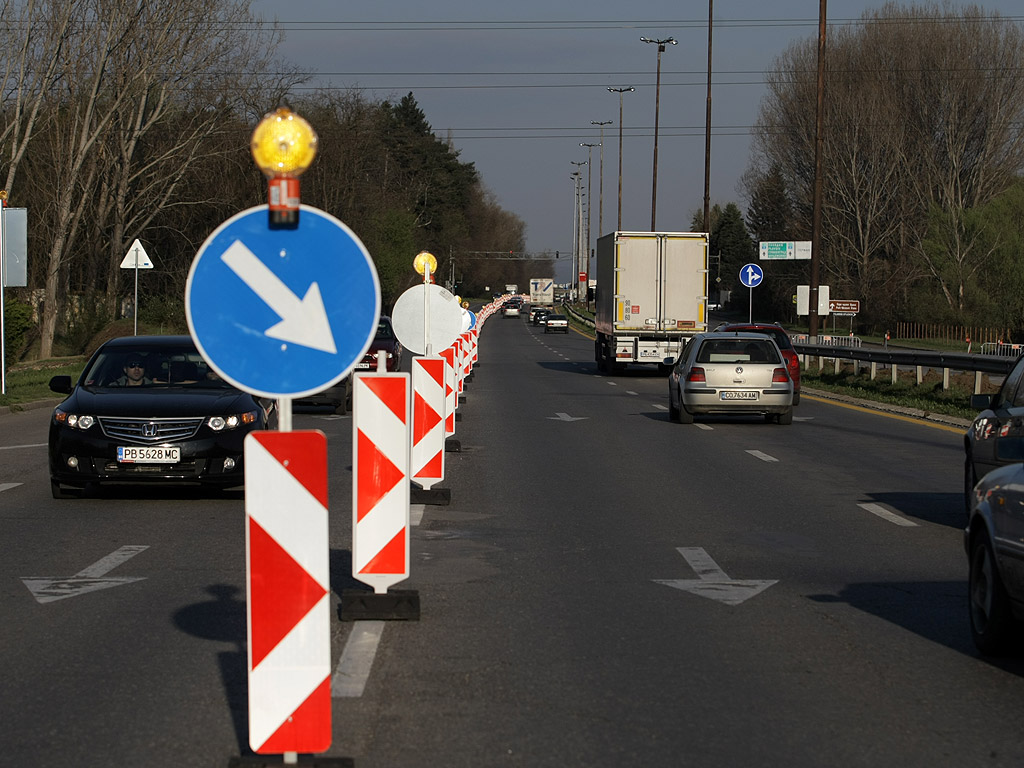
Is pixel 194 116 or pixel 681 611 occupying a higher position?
pixel 194 116

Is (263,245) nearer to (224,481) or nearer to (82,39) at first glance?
(224,481)

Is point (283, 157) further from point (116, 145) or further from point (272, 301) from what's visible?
point (116, 145)

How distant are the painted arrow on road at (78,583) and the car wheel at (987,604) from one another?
4.88 meters

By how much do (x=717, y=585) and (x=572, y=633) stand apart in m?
1.75

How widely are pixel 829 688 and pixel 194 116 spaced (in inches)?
1871

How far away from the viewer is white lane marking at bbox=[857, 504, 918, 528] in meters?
11.8

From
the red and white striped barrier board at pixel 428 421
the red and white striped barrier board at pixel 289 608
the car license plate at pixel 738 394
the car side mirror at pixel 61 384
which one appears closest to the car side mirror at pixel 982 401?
the red and white striped barrier board at pixel 428 421

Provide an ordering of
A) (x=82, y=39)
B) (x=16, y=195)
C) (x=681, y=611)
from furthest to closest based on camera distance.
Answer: (x=16, y=195)
(x=82, y=39)
(x=681, y=611)

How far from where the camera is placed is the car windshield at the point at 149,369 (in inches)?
535

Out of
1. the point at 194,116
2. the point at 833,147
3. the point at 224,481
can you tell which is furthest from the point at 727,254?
the point at 224,481

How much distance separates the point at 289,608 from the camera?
16.3ft

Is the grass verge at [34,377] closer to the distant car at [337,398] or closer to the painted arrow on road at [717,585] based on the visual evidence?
the distant car at [337,398]

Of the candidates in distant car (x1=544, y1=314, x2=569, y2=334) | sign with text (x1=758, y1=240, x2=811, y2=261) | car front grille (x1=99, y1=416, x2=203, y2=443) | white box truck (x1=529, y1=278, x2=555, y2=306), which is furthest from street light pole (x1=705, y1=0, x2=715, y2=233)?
white box truck (x1=529, y1=278, x2=555, y2=306)

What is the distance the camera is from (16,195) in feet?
157
